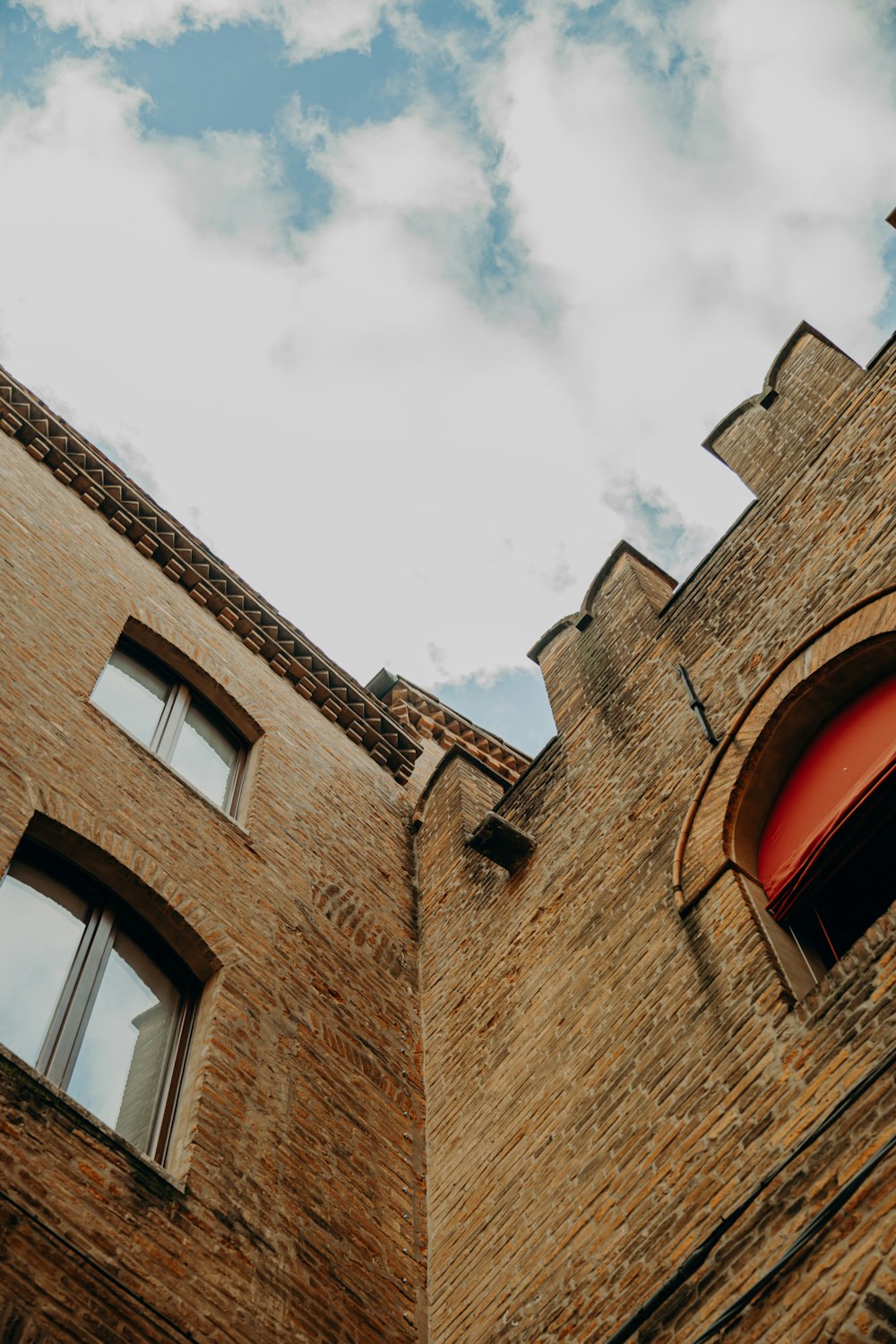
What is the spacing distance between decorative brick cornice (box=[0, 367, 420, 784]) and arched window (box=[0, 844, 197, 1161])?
475 cm

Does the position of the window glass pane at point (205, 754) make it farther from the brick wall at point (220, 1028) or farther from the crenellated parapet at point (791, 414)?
the crenellated parapet at point (791, 414)

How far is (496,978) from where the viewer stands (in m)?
8.05

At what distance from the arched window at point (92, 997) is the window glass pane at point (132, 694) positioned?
5.63 ft

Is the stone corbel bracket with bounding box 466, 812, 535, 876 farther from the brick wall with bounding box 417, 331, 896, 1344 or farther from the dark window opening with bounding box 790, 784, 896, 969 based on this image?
the dark window opening with bounding box 790, 784, 896, 969

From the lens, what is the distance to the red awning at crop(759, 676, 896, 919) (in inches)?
228

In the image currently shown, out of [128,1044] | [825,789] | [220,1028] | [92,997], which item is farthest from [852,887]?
[92,997]

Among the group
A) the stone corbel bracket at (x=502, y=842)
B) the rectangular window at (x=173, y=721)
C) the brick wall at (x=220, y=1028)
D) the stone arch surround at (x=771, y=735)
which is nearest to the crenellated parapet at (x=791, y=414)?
the stone arch surround at (x=771, y=735)

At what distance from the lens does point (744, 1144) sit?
502 centimetres

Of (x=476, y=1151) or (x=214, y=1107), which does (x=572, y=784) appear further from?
(x=214, y=1107)

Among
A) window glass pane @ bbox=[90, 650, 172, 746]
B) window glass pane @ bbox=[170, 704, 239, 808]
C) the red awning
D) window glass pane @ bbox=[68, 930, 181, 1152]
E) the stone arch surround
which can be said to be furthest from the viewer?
window glass pane @ bbox=[170, 704, 239, 808]

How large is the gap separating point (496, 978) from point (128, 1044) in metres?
2.62

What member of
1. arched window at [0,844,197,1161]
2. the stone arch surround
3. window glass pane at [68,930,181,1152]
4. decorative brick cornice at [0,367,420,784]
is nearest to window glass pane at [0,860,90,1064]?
arched window at [0,844,197,1161]

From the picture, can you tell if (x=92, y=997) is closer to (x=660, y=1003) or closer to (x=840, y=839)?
(x=660, y=1003)

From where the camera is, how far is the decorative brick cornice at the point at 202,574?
10.6m
